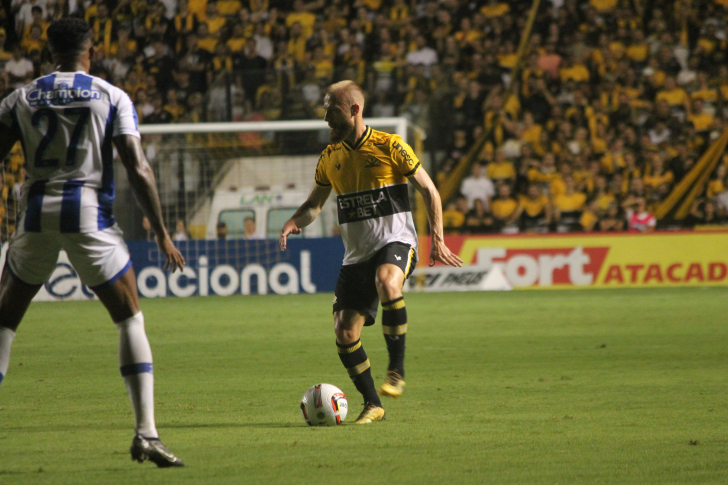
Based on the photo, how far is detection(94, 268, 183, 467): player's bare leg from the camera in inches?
171

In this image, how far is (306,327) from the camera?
12.1 m

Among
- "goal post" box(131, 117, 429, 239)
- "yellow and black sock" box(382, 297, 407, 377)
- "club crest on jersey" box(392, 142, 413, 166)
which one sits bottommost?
"goal post" box(131, 117, 429, 239)

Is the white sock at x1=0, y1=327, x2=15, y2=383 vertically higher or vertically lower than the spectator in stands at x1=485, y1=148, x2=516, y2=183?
higher

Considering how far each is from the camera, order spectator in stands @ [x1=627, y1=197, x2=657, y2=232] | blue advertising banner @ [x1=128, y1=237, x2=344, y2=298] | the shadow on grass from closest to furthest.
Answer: the shadow on grass
blue advertising banner @ [x1=128, y1=237, x2=344, y2=298]
spectator in stands @ [x1=627, y1=197, x2=657, y2=232]

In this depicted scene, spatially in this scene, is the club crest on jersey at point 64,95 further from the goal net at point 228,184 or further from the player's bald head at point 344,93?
the goal net at point 228,184

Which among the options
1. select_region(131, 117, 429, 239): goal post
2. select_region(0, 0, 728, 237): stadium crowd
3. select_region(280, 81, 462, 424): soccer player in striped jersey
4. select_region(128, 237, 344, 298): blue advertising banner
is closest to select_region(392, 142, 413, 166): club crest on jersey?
select_region(280, 81, 462, 424): soccer player in striped jersey

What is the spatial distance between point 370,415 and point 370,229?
3.77ft

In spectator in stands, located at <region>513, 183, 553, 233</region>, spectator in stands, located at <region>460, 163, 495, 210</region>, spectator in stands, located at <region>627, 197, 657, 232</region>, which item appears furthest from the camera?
spectator in stands, located at <region>460, 163, 495, 210</region>

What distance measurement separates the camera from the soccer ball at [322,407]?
18.6ft

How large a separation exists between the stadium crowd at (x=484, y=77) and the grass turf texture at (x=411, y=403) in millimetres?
5929

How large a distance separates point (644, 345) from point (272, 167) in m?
9.47

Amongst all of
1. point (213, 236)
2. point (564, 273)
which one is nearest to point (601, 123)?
point (564, 273)

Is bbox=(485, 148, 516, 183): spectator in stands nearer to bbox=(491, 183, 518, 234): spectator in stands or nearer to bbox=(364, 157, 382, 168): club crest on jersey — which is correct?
bbox=(491, 183, 518, 234): spectator in stands

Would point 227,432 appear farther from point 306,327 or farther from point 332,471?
point 306,327
